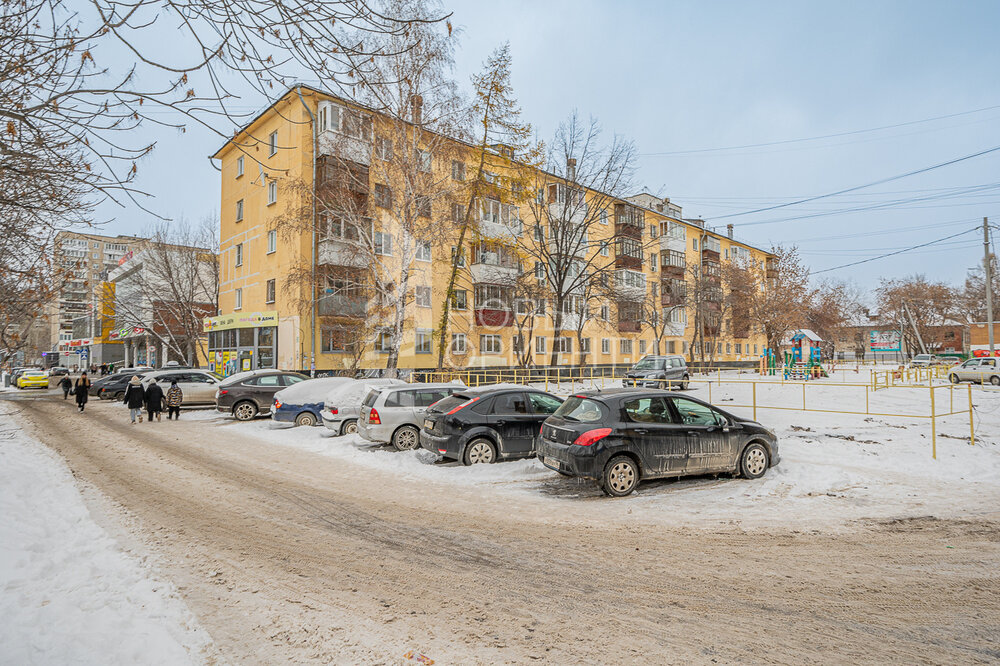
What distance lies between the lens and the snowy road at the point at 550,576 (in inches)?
144

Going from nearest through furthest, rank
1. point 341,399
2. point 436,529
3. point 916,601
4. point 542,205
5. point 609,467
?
point 916,601
point 436,529
point 609,467
point 341,399
point 542,205

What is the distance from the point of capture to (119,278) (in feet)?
191

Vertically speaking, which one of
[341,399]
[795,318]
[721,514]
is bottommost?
[721,514]

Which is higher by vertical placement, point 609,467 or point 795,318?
point 795,318

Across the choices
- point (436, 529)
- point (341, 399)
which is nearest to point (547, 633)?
point (436, 529)

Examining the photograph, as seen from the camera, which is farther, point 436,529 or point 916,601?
point 436,529

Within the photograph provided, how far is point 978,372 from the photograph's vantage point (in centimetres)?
2889

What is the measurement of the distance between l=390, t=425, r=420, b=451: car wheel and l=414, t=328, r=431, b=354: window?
1821cm

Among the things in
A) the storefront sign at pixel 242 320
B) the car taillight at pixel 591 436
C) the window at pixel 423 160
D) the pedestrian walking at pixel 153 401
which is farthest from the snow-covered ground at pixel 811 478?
the storefront sign at pixel 242 320

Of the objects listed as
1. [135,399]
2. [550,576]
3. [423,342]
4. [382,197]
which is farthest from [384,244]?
[550,576]

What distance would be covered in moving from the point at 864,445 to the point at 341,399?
1234 cm

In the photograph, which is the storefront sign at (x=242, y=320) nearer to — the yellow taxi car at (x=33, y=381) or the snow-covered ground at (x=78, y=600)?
the yellow taxi car at (x=33, y=381)

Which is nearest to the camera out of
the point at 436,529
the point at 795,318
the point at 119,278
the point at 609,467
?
the point at 436,529

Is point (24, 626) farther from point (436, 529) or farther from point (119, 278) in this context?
point (119, 278)
